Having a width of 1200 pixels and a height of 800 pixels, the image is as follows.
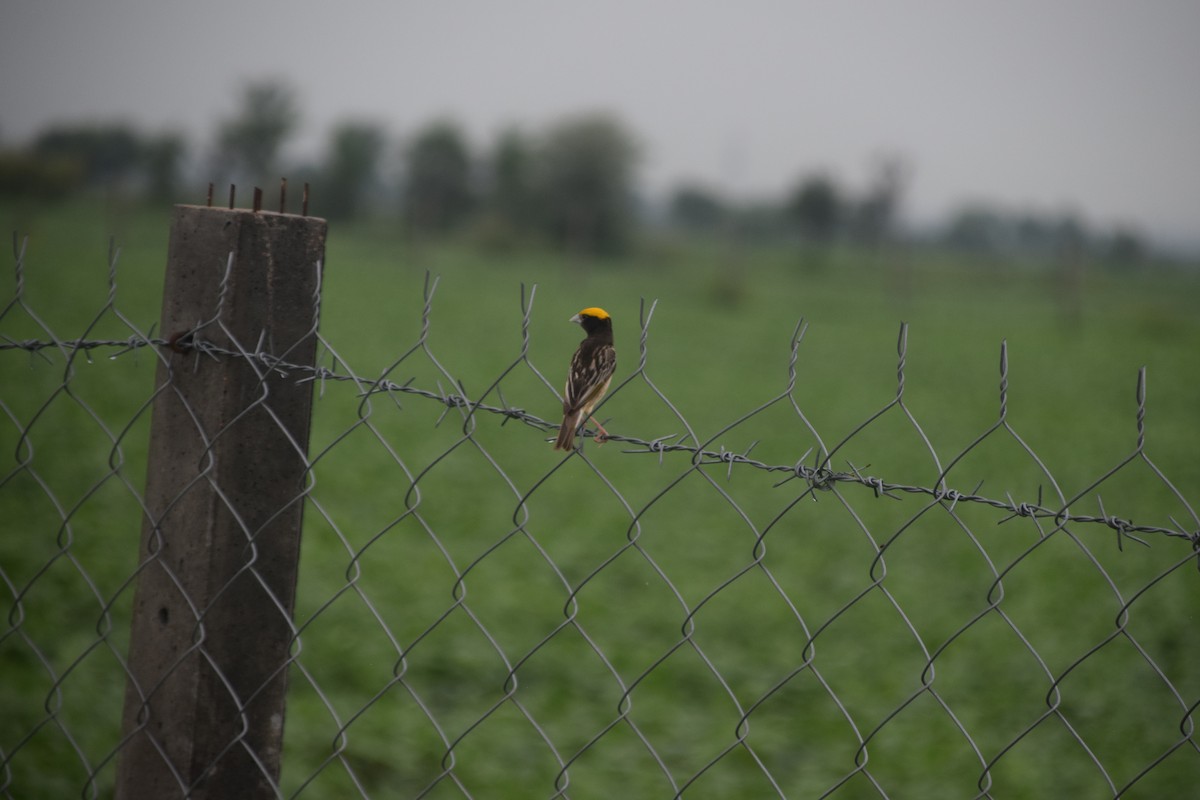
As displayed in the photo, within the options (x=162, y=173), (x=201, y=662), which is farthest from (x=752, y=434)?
(x=162, y=173)

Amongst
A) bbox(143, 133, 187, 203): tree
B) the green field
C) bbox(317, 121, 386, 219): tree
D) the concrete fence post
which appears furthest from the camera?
bbox(317, 121, 386, 219): tree

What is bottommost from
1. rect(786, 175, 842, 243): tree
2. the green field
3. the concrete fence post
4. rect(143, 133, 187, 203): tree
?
the green field

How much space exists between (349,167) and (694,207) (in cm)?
4491

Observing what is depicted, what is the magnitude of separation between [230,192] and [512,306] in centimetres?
2342

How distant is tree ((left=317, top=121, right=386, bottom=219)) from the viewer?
200ft

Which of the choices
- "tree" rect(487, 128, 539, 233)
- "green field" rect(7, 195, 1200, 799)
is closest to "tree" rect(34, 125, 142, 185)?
"tree" rect(487, 128, 539, 233)

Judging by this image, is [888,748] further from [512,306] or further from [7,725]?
[512,306]

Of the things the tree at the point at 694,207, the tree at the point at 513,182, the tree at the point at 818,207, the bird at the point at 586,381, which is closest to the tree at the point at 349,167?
the tree at the point at 513,182

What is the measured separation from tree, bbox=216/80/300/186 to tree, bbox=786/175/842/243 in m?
35.4

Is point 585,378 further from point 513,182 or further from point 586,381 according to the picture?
point 513,182

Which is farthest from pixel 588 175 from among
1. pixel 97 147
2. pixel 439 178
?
pixel 97 147

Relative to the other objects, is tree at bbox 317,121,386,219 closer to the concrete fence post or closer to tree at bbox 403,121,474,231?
tree at bbox 403,121,474,231

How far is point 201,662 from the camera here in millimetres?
1789

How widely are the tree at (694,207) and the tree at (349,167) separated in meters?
36.6
